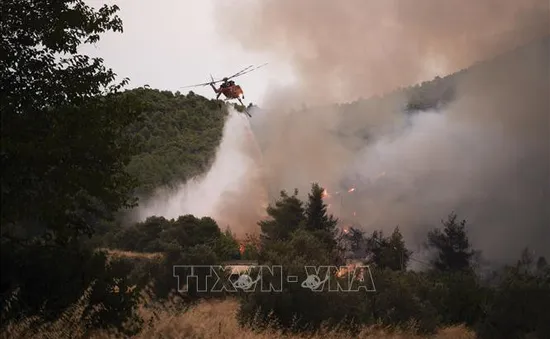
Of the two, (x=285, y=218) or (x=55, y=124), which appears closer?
(x=55, y=124)

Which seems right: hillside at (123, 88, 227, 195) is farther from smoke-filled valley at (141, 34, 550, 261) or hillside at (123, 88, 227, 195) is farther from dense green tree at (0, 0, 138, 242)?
dense green tree at (0, 0, 138, 242)

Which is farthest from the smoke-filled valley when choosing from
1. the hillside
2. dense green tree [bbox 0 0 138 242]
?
dense green tree [bbox 0 0 138 242]

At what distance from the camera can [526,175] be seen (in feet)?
360

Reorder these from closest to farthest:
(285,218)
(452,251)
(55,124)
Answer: (55,124), (285,218), (452,251)

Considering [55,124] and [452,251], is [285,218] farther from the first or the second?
[55,124]

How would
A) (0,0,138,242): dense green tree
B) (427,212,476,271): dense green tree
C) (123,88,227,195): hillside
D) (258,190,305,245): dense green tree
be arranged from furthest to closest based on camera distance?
(123,88,227,195): hillside, (427,212,476,271): dense green tree, (258,190,305,245): dense green tree, (0,0,138,242): dense green tree

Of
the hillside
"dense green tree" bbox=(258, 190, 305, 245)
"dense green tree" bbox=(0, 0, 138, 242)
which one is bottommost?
"dense green tree" bbox=(0, 0, 138, 242)

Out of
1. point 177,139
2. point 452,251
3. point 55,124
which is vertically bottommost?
point 55,124

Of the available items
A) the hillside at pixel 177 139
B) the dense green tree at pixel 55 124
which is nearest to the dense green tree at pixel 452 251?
the hillside at pixel 177 139

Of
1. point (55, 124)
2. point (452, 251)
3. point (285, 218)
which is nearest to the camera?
point (55, 124)

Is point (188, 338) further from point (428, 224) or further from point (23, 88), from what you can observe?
point (428, 224)

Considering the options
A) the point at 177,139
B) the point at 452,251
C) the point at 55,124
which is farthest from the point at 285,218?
the point at 177,139

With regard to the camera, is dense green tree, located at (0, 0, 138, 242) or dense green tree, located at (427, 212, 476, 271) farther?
dense green tree, located at (427, 212, 476, 271)

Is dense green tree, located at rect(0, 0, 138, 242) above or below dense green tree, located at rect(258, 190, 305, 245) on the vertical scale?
below
